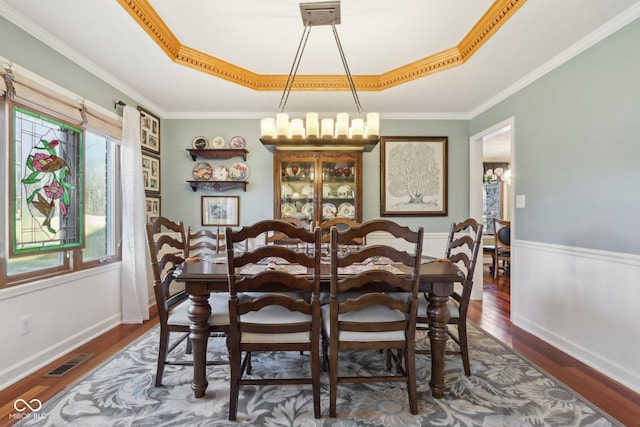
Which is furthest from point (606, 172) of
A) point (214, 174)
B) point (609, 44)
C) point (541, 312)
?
point (214, 174)

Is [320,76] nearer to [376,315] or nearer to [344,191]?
[344,191]

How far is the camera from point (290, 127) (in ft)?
7.64

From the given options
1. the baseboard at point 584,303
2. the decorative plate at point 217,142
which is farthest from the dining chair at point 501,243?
the decorative plate at point 217,142

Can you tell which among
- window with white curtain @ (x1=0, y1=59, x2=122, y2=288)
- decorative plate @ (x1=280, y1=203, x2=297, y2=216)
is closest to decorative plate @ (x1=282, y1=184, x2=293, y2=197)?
decorative plate @ (x1=280, y1=203, x2=297, y2=216)

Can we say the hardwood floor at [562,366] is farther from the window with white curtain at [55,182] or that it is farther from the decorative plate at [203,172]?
the window with white curtain at [55,182]

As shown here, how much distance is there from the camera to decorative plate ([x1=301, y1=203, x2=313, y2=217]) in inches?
143

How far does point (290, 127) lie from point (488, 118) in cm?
247

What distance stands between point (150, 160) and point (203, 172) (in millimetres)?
595

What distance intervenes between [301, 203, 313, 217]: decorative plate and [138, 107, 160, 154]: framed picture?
1.91 metres

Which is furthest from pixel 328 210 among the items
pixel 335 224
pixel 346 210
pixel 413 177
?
pixel 413 177

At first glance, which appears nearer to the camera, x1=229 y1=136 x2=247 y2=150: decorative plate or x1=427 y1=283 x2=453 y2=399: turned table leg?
x1=427 y1=283 x2=453 y2=399: turned table leg

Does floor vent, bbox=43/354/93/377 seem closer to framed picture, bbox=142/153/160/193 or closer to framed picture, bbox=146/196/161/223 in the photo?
framed picture, bbox=146/196/161/223

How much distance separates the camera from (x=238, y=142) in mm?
3771

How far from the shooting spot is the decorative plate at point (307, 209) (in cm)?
364
